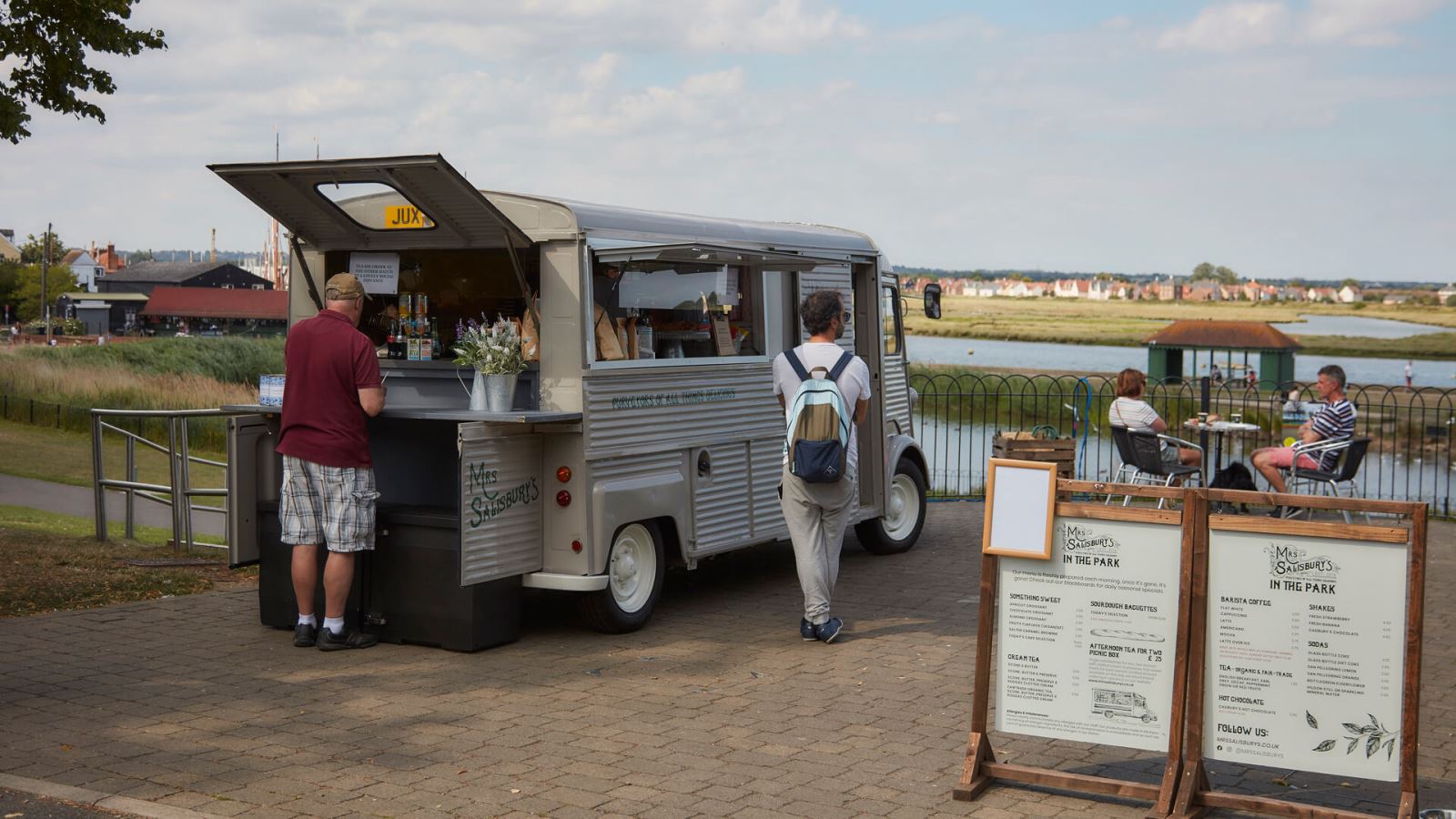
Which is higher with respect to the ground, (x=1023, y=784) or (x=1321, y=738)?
(x=1321, y=738)

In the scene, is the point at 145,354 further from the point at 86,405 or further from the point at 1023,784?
the point at 1023,784

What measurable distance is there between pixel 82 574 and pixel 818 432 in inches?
215

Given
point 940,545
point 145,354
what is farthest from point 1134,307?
point 940,545

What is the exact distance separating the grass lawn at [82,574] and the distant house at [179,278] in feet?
404

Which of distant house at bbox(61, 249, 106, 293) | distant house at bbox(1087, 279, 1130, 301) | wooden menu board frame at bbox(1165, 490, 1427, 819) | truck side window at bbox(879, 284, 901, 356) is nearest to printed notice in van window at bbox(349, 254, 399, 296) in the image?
truck side window at bbox(879, 284, 901, 356)

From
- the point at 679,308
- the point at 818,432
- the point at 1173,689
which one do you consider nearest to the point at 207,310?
the point at 679,308

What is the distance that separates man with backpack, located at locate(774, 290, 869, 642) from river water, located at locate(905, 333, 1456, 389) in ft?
196

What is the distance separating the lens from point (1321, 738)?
194 inches

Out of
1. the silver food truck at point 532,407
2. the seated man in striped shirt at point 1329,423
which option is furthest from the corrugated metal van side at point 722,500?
the seated man in striped shirt at point 1329,423

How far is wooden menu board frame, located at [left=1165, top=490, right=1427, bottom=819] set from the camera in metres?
4.75

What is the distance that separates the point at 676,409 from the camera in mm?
8648

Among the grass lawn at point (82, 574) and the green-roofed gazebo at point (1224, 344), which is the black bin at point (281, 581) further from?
the green-roofed gazebo at point (1224, 344)

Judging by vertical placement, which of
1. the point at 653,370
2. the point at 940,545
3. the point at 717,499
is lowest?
the point at 940,545

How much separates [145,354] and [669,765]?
3554 centimetres
